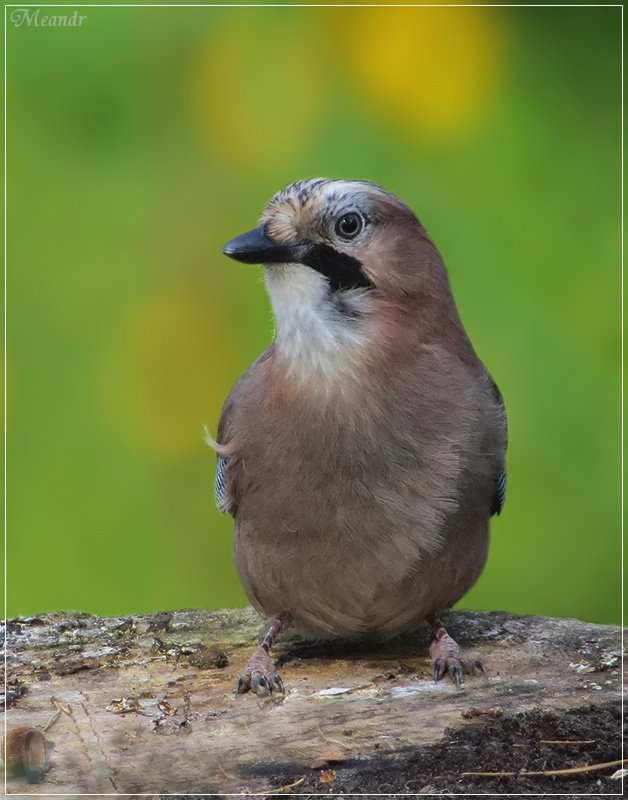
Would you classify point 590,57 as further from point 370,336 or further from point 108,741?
point 108,741

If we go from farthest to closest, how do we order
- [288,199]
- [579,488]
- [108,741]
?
[579,488]
[288,199]
[108,741]

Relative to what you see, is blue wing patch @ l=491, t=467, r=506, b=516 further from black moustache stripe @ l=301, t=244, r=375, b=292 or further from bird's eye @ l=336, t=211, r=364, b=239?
bird's eye @ l=336, t=211, r=364, b=239

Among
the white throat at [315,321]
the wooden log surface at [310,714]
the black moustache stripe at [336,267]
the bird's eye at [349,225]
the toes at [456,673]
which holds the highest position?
the bird's eye at [349,225]

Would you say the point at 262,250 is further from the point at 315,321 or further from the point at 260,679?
the point at 260,679

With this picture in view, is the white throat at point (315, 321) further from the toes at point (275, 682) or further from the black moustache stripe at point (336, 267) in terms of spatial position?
the toes at point (275, 682)

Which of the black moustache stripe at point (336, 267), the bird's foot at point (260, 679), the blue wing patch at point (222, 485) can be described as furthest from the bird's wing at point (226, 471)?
the black moustache stripe at point (336, 267)

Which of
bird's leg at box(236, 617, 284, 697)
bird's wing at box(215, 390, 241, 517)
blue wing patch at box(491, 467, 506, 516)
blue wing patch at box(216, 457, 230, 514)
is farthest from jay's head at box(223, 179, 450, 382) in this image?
bird's leg at box(236, 617, 284, 697)

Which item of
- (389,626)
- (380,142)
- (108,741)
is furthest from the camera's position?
(380,142)

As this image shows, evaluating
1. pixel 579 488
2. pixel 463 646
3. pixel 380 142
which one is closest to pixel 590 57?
pixel 380 142
